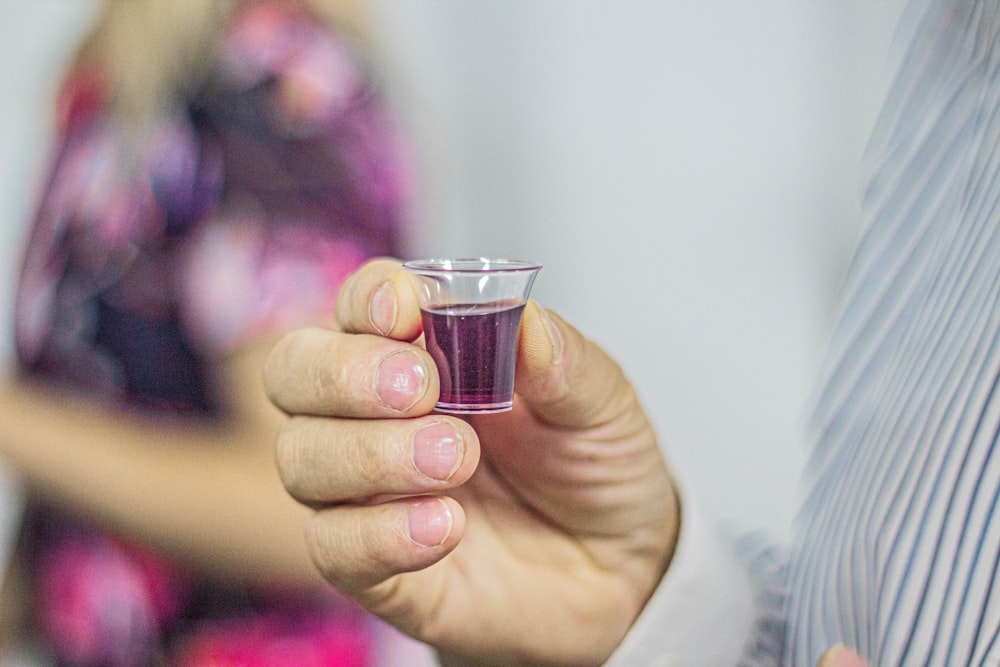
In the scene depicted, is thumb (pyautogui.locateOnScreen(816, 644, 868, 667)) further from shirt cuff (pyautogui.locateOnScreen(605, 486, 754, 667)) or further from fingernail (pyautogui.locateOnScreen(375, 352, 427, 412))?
fingernail (pyautogui.locateOnScreen(375, 352, 427, 412))

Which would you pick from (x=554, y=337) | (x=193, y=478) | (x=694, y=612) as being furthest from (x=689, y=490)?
(x=193, y=478)

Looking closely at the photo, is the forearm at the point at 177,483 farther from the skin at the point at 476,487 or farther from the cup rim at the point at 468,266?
the cup rim at the point at 468,266

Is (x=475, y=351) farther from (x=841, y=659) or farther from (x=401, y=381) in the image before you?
A: (x=841, y=659)

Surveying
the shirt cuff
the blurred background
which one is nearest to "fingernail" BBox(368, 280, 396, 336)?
the shirt cuff

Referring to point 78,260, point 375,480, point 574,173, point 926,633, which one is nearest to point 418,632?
point 375,480

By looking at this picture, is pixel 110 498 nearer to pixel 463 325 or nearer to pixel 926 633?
pixel 463 325

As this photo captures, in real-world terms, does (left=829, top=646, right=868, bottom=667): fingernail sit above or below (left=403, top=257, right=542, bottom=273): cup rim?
below

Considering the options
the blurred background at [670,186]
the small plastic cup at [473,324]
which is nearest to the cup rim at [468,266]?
the small plastic cup at [473,324]

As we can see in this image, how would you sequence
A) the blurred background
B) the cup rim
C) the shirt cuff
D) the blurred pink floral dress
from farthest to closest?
the blurred background < the blurred pink floral dress < the shirt cuff < the cup rim
